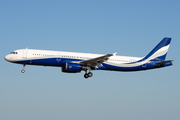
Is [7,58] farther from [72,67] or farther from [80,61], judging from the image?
[80,61]

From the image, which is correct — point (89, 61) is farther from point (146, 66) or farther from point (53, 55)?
point (146, 66)

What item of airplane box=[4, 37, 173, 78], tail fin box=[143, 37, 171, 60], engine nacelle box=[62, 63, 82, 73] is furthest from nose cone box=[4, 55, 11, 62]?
tail fin box=[143, 37, 171, 60]

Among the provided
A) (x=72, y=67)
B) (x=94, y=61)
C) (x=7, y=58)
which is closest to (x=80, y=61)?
(x=72, y=67)

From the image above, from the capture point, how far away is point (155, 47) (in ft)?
194

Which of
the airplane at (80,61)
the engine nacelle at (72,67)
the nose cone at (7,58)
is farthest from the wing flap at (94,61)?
the nose cone at (7,58)

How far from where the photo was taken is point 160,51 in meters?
58.4

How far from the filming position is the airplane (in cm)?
5031

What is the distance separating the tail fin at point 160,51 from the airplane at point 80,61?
0.74 meters

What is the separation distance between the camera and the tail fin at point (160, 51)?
57.6 m

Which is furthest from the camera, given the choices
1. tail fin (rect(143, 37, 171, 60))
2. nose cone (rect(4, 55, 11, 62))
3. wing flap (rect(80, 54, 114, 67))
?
tail fin (rect(143, 37, 171, 60))

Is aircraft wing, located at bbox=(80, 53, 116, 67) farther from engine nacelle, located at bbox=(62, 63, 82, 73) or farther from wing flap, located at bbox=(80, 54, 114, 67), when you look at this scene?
engine nacelle, located at bbox=(62, 63, 82, 73)

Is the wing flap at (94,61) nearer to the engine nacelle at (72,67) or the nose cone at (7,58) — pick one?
the engine nacelle at (72,67)

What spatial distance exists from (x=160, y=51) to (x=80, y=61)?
55.8 feet

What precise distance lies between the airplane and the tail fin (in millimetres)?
745
